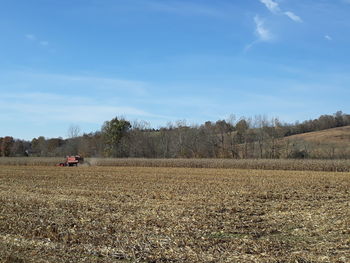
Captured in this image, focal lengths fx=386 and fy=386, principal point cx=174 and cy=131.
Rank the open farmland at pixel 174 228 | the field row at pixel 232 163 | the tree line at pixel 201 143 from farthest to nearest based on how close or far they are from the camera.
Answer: the tree line at pixel 201 143 < the field row at pixel 232 163 < the open farmland at pixel 174 228

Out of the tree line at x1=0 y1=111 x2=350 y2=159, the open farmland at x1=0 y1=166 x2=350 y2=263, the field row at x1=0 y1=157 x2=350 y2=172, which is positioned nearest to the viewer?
the open farmland at x1=0 y1=166 x2=350 y2=263

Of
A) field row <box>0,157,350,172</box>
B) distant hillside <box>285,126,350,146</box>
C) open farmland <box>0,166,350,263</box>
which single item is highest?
distant hillside <box>285,126,350,146</box>

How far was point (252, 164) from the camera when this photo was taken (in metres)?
52.7

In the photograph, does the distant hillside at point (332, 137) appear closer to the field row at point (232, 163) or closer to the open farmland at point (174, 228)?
the field row at point (232, 163)

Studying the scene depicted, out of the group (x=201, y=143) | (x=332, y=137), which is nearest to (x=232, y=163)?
(x=201, y=143)

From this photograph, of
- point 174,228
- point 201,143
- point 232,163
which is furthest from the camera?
point 201,143

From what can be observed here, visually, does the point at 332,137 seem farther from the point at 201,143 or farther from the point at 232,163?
the point at 232,163

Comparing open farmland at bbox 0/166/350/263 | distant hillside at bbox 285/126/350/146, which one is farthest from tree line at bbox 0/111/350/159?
open farmland at bbox 0/166/350/263

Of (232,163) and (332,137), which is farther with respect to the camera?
(332,137)

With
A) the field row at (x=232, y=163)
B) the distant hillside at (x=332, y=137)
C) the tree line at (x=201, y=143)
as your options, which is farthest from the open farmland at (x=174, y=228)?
the distant hillside at (x=332, y=137)

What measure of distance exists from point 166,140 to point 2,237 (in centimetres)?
8683

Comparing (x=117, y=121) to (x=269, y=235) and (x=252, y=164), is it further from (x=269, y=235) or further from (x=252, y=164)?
(x=269, y=235)

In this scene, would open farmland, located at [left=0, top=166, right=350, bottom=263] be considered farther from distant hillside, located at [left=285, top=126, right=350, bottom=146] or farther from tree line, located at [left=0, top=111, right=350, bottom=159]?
distant hillside, located at [left=285, top=126, right=350, bottom=146]

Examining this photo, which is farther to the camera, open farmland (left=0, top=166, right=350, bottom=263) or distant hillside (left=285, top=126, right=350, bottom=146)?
distant hillside (left=285, top=126, right=350, bottom=146)
